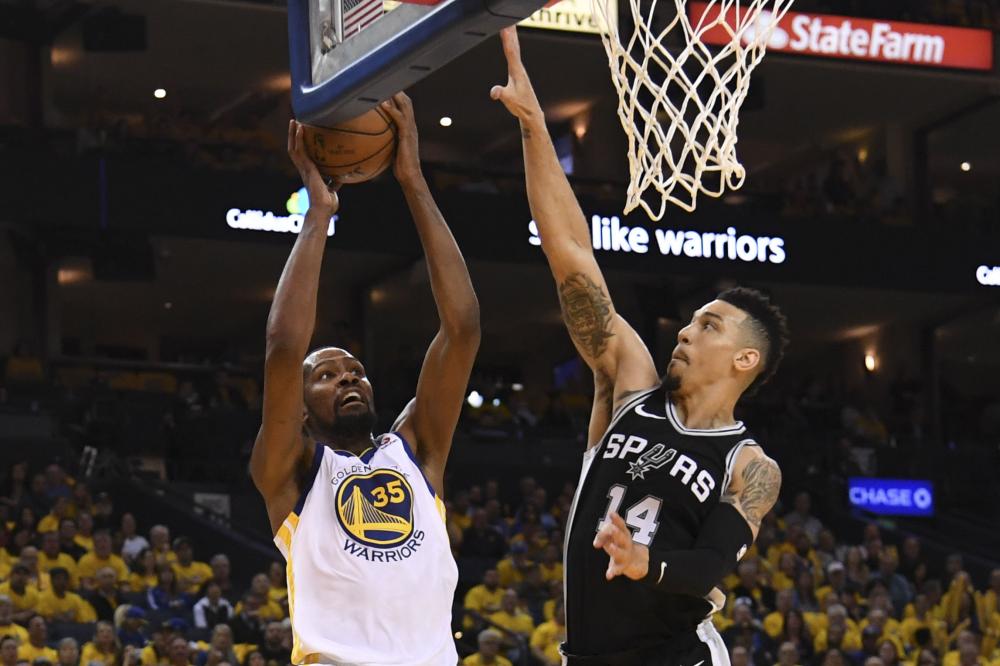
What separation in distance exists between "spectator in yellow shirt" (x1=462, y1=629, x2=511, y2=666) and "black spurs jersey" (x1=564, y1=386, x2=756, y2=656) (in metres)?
7.55

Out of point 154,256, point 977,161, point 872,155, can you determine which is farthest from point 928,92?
point 154,256

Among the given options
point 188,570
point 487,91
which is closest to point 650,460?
point 188,570

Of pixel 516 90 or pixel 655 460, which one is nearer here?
pixel 655 460

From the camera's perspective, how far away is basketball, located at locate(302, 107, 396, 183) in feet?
15.6

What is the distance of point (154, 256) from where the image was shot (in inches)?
822

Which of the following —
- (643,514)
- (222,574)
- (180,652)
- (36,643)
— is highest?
(222,574)

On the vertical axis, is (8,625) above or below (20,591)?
below

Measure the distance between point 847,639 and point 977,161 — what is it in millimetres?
14082

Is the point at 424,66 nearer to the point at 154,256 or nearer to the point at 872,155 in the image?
the point at 154,256

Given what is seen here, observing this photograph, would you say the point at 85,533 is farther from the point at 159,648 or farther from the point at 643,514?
the point at 643,514

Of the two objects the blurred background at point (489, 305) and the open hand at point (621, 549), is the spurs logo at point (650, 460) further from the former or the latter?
the blurred background at point (489, 305)

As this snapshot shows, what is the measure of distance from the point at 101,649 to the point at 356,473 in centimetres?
687

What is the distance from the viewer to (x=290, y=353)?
14.9 feet

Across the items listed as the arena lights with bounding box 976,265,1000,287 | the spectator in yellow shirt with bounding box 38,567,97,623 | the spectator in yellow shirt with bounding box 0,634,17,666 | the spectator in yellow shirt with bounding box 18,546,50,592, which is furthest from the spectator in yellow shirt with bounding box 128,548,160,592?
the arena lights with bounding box 976,265,1000,287
